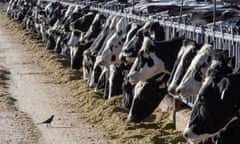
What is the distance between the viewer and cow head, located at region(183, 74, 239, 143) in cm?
774

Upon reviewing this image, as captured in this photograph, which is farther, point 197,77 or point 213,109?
point 197,77

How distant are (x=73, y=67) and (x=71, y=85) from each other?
7.10 feet

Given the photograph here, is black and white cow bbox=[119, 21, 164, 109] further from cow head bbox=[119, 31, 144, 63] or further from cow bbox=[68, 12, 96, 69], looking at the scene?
cow bbox=[68, 12, 96, 69]

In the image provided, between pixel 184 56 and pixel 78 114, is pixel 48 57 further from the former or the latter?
pixel 184 56

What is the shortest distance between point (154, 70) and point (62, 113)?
3.56 metres

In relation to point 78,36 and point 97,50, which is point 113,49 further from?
point 78,36

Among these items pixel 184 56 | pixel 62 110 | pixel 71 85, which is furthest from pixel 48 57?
pixel 184 56

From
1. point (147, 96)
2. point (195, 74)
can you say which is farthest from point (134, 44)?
point (195, 74)

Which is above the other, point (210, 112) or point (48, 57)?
point (210, 112)

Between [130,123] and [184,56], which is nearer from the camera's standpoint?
[184,56]

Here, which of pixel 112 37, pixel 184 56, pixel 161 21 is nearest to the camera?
pixel 184 56

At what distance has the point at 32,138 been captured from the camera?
11570mm

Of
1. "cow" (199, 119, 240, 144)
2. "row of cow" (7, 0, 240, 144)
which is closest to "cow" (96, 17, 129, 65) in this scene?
"row of cow" (7, 0, 240, 144)

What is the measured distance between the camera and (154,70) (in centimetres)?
1075
